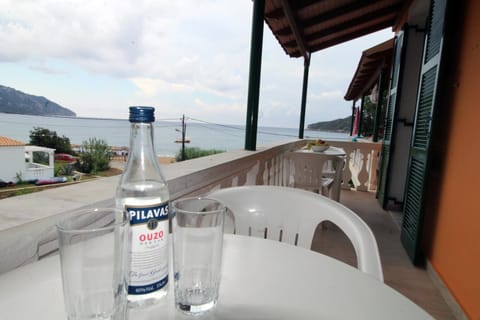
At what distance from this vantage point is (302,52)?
13.8ft

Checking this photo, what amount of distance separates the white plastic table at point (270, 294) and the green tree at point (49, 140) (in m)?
0.41

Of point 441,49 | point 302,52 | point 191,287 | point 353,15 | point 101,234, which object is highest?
point 353,15

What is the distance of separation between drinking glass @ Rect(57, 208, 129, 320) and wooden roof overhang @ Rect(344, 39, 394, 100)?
4.92 meters

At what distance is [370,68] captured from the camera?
20.2 feet

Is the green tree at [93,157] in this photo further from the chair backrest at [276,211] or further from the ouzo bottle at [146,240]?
the ouzo bottle at [146,240]

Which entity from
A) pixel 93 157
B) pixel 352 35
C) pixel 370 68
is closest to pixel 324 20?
pixel 352 35

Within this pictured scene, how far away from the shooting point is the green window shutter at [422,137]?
6.54ft

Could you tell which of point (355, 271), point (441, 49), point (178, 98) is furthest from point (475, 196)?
point (178, 98)

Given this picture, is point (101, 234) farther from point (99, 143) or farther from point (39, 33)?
point (39, 33)

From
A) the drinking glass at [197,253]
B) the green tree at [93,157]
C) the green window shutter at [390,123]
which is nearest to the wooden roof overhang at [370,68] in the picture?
the green window shutter at [390,123]

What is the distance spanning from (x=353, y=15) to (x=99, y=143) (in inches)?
148

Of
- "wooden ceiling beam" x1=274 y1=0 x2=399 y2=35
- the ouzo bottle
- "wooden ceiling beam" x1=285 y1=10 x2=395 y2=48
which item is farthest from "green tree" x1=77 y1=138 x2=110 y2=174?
"wooden ceiling beam" x1=285 y1=10 x2=395 y2=48

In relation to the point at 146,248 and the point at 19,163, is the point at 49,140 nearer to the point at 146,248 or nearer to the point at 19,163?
the point at 19,163

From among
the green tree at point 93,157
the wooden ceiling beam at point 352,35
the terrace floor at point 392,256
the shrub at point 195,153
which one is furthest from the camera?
the wooden ceiling beam at point 352,35
